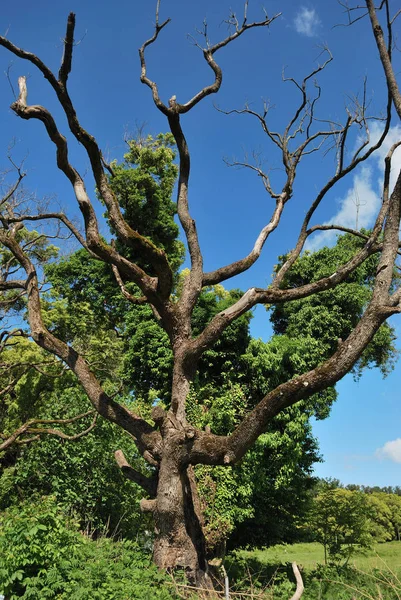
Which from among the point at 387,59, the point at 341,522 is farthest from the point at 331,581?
the point at 341,522

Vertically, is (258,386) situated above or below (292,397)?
above

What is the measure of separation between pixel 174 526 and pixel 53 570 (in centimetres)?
191

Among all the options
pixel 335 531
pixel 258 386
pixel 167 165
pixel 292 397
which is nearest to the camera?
pixel 292 397

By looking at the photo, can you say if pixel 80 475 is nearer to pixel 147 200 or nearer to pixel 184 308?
pixel 184 308

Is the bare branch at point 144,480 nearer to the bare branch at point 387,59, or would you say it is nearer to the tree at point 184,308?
the tree at point 184,308

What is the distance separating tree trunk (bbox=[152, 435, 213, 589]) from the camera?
255 inches

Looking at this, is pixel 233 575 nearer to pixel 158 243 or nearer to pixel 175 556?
pixel 175 556

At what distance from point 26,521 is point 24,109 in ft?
19.1

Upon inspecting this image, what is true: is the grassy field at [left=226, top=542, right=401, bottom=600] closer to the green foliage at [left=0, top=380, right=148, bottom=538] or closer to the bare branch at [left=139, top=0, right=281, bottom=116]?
the green foliage at [left=0, top=380, right=148, bottom=538]

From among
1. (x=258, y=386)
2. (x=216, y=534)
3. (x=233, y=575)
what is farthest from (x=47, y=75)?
(x=233, y=575)

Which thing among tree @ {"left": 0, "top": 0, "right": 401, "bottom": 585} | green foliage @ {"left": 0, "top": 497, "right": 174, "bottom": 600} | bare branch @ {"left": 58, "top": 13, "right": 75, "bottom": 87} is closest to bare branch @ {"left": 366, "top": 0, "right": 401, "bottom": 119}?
tree @ {"left": 0, "top": 0, "right": 401, "bottom": 585}

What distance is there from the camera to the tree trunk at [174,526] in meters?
6.48

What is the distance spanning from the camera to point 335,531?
48.6 ft

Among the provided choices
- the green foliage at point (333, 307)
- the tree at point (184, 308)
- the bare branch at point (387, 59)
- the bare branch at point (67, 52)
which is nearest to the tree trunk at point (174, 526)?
the tree at point (184, 308)
